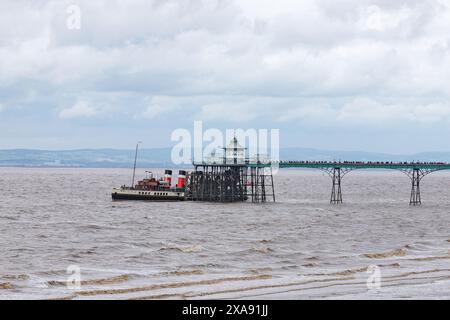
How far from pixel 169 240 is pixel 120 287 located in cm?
2557

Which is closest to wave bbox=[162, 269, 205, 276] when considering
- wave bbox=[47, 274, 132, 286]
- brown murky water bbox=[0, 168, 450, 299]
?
brown murky water bbox=[0, 168, 450, 299]

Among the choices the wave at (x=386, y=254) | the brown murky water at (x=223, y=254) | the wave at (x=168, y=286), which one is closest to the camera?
the wave at (x=168, y=286)

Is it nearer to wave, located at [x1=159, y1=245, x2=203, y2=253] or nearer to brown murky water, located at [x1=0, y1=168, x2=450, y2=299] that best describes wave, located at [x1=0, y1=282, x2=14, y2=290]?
brown murky water, located at [x1=0, y1=168, x2=450, y2=299]

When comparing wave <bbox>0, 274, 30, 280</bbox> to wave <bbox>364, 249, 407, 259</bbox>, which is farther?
wave <bbox>364, 249, 407, 259</bbox>

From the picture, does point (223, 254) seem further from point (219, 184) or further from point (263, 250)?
point (219, 184)

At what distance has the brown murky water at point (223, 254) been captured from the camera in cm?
3862

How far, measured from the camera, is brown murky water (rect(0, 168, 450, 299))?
3862 centimetres

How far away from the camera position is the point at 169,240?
65.1 m

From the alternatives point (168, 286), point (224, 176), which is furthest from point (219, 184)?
point (168, 286)

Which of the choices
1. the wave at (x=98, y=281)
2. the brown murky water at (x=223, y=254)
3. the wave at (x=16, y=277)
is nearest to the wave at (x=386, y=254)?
the brown murky water at (x=223, y=254)

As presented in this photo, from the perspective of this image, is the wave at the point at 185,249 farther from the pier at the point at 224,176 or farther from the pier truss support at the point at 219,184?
the pier truss support at the point at 219,184
